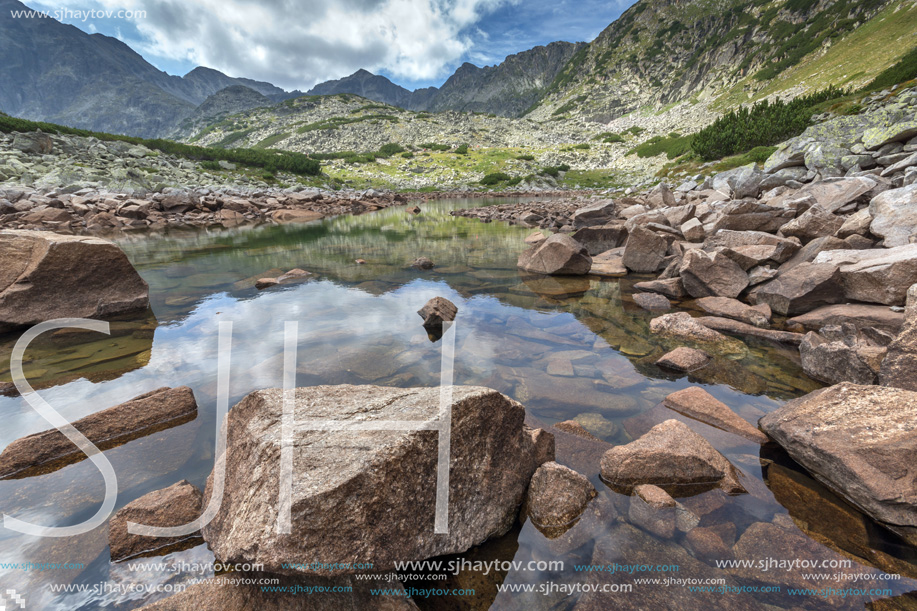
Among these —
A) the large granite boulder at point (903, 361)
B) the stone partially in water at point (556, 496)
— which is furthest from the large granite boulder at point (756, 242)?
the stone partially in water at point (556, 496)

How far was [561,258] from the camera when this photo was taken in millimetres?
12742

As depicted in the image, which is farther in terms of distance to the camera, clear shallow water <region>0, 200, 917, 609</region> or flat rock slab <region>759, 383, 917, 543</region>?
flat rock slab <region>759, 383, 917, 543</region>

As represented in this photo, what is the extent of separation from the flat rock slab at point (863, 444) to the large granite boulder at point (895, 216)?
692 cm

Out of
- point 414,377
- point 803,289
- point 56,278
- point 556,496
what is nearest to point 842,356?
point 803,289

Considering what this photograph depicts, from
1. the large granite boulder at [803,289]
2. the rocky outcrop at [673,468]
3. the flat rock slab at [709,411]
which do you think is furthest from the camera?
the large granite boulder at [803,289]

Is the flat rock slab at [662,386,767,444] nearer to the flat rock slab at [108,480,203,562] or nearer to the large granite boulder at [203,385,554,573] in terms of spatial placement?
the large granite boulder at [203,385,554,573]

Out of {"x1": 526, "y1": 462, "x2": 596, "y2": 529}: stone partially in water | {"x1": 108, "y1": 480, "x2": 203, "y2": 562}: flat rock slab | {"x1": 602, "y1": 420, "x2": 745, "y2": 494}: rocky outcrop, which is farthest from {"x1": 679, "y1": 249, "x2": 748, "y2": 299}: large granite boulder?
{"x1": 108, "y1": 480, "x2": 203, "y2": 562}: flat rock slab

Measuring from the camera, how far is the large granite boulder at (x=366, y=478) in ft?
6.90

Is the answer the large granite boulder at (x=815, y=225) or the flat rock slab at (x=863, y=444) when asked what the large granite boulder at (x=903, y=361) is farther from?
the large granite boulder at (x=815, y=225)

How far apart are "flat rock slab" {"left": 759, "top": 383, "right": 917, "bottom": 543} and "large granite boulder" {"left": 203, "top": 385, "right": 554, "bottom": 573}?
303 centimetres

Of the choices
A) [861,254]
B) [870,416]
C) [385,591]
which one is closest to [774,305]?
[861,254]

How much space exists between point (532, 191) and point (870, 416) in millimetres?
73227

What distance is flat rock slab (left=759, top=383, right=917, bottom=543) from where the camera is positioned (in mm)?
3184

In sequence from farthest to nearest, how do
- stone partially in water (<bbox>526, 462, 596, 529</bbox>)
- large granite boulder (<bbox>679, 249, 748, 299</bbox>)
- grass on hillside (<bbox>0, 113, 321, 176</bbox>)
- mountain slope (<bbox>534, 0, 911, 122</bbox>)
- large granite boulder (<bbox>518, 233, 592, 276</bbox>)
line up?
1. mountain slope (<bbox>534, 0, 911, 122</bbox>)
2. grass on hillside (<bbox>0, 113, 321, 176</bbox>)
3. large granite boulder (<bbox>518, 233, 592, 276</bbox>)
4. large granite boulder (<bbox>679, 249, 748, 299</bbox>)
5. stone partially in water (<bbox>526, 462, 596, 529</bbox>)
